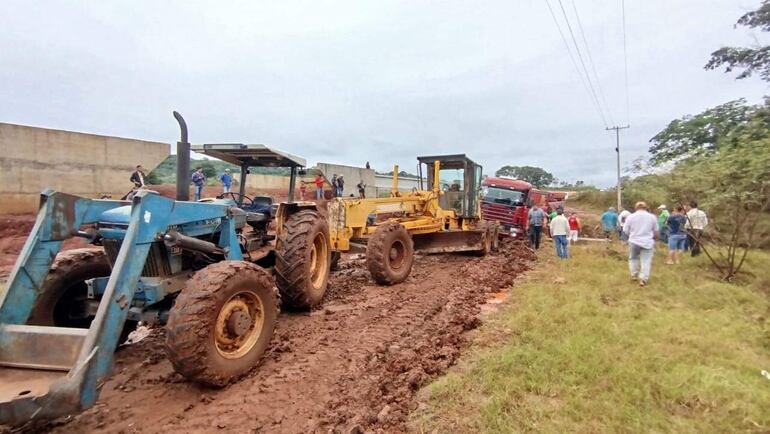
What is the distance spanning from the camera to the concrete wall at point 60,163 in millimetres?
12750

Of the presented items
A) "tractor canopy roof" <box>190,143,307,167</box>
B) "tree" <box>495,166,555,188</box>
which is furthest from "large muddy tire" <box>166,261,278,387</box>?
"tree" <box>495,166,555,188</box>

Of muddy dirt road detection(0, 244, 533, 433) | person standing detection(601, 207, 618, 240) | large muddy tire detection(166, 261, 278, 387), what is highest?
person standing detection(601, 207, 618, 240)

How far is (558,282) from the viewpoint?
7.95m

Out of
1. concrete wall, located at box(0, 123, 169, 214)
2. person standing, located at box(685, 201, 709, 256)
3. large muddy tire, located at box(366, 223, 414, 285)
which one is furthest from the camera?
concrete wall, located at box(0, 123, 169, 214)

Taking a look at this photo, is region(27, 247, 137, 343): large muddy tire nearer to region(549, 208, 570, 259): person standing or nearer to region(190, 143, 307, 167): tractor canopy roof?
region(190, 143, 307, 167): tractor canopy roof

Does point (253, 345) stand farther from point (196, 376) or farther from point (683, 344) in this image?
point (683, 344)

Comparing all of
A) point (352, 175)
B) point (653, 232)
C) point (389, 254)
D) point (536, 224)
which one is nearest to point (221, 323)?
point (389, 254)

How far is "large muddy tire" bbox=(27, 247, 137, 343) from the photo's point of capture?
12.6ft

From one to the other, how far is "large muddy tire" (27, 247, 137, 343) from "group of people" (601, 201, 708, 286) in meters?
8.21

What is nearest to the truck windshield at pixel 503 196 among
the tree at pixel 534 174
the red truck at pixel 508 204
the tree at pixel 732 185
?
the red truck at pixel 508 204

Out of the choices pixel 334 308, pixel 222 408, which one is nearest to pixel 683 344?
pixel 334 308

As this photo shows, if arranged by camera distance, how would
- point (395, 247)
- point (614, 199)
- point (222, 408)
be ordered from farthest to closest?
point (614, 199) → point (395, 247) → point (222, 408)

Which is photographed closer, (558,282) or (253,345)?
(253,345)

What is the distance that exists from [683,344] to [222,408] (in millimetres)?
4586
